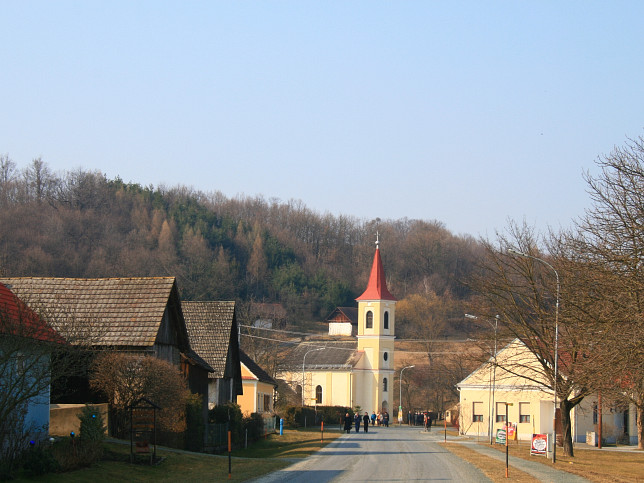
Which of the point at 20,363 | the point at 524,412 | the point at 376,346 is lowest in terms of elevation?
the point at 524,412

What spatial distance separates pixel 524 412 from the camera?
5484 cm

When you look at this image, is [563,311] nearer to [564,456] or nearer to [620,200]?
[564,456]

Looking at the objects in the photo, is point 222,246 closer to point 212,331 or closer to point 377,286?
point 377,286

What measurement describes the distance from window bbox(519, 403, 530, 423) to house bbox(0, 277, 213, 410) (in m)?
28.3

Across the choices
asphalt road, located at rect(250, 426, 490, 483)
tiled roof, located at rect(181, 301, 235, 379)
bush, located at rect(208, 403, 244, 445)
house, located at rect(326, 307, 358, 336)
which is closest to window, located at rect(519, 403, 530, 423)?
asphalt road, located at rect(250, 426, 490, 483)


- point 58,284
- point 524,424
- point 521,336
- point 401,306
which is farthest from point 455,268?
point 58,284

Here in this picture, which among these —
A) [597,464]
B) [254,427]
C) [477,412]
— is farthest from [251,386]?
[597,464]

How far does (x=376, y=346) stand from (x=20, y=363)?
81.3 m

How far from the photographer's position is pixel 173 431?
95.0ft

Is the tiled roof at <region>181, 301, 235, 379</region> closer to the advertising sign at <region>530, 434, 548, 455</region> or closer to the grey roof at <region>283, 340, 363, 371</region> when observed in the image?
the advertising sign at <region>530, 434, 548, 455</region>

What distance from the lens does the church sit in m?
97.1

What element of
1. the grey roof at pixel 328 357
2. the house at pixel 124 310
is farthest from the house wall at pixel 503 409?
the grey roof at pixel 328 357

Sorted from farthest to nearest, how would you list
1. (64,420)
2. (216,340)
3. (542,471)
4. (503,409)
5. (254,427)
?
(503,409) → (216,340) → (254,427) → (542,471) → (64,420)

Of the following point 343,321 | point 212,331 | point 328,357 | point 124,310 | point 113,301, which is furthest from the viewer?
point 343,321
